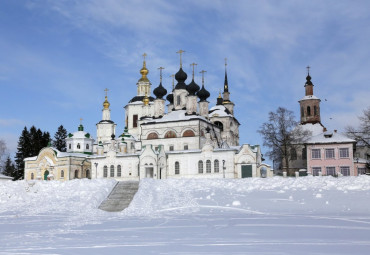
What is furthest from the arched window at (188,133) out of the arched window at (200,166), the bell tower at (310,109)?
the bell tower at (310,109)

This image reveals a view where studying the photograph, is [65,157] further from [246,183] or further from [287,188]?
[287,188]

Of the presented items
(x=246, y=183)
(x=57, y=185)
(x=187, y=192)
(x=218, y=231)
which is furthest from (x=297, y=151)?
(x=218, y=231)

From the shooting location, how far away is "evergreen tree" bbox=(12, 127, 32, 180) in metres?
66.3

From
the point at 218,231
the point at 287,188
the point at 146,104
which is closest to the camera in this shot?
the point at 218,231

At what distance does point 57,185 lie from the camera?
33938 millimetres

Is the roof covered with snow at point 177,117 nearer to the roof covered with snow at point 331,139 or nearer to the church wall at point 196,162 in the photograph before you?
the church wall at point 196,162

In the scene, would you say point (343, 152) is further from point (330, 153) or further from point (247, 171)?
point (247, 171)

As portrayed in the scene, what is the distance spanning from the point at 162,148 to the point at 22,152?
31.9 meters

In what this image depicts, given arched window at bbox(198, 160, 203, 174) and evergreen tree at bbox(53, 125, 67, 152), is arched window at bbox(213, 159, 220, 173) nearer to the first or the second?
arched window at bbox(198, 160, 203, 174)

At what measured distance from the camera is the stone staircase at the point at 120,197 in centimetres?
2677

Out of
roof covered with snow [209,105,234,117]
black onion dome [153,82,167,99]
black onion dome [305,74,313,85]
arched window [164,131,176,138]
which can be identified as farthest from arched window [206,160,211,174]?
black onion dome [305,74,313,85]

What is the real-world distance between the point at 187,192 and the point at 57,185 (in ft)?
36.3

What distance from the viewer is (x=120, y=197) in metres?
29.5

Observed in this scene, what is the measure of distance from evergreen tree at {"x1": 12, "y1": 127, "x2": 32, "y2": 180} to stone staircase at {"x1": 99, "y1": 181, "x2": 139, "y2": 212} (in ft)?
124
